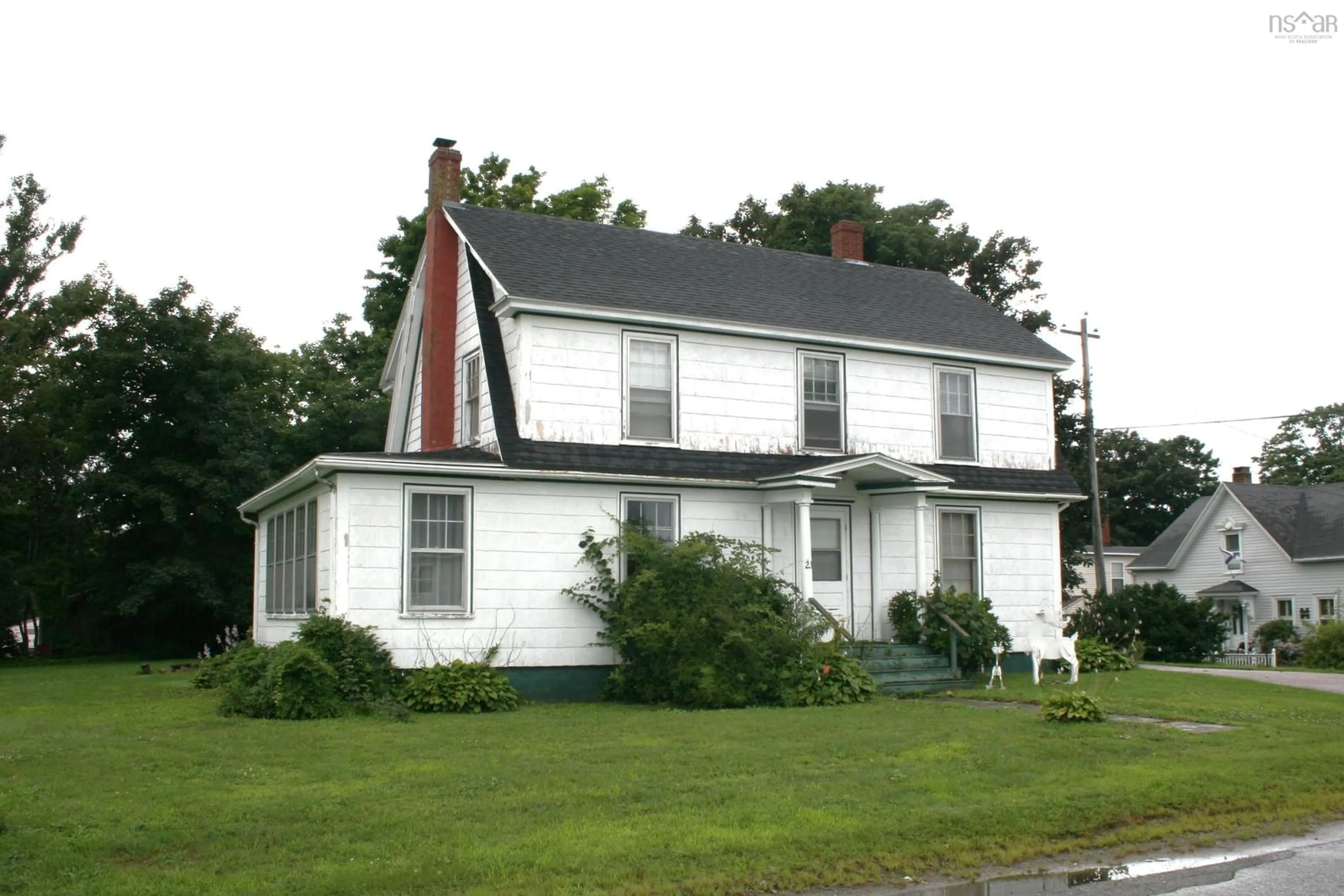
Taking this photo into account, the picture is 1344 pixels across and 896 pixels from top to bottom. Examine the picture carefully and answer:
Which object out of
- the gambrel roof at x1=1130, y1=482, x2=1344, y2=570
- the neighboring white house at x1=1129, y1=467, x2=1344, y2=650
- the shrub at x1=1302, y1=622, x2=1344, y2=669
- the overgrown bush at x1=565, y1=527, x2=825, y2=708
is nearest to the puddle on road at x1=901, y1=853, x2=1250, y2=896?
the overgrown bush at x1=565, y1=527, x2=825, y2=708

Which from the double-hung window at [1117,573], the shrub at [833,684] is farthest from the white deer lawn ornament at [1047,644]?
the double-hung window at [1117,573]

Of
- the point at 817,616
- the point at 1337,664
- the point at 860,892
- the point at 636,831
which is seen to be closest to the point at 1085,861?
the point at 860,892

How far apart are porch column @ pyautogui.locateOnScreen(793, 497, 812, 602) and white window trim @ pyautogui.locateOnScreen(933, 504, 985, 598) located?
342 centimetres

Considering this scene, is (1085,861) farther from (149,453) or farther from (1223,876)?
(149,453)

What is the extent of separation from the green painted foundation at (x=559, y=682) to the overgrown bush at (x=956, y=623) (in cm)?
520

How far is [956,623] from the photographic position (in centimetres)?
1973

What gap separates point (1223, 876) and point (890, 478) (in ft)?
41.2

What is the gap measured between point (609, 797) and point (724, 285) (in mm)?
13599

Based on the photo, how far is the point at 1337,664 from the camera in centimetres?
3278

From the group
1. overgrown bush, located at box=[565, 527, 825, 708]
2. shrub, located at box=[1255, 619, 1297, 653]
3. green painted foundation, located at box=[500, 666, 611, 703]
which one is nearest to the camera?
overgrown bush, located at box=[565, 527, 825, 708]

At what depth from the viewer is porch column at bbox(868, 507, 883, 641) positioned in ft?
68.0

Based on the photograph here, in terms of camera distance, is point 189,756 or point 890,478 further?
point 890,478

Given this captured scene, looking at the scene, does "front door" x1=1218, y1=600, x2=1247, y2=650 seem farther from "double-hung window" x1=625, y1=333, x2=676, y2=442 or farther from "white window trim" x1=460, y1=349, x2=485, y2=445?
"white window trim" x1=460, y1=349, x2=485, y2=445

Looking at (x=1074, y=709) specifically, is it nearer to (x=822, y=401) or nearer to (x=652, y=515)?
(x=652, y=515)
